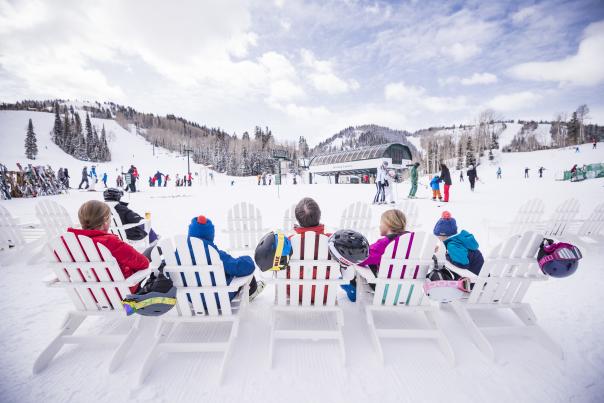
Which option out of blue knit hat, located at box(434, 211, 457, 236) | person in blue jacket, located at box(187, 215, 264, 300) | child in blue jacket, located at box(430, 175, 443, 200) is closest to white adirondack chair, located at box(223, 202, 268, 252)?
person in blue jacket, located at box(187, 215, 264, 300)

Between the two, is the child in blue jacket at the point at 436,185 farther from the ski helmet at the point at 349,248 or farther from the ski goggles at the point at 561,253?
the ski helmet at the point at 349,248

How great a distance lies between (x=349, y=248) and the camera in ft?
6.87

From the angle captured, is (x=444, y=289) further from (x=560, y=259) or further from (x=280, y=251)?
(x=280, y=251)

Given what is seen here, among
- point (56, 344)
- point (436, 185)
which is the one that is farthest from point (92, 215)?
point (436, 185)

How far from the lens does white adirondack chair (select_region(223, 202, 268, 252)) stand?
496cm

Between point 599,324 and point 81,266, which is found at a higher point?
point 81,266

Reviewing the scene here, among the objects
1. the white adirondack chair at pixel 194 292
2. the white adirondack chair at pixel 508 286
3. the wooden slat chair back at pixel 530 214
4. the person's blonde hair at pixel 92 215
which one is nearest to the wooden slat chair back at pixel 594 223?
the wooden slat chair back at pixel 530 214

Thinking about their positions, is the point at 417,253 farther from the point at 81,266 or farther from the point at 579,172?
the point at 579,172

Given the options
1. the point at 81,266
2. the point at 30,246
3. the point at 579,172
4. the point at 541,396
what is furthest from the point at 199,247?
the point at 579,172

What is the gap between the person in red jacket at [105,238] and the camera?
7.19 feet

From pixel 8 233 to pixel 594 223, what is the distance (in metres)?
11.4

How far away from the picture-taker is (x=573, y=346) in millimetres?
2385

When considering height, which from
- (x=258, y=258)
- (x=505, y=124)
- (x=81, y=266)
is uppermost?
(x=505, y=124)

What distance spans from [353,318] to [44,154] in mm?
73783
